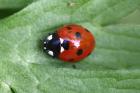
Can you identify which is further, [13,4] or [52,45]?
[52,45]

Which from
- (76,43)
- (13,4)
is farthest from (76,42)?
(13,4)

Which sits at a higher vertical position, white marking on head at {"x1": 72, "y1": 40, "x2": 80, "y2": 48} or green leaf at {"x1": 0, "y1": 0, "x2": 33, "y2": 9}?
green leaf at {"x1": 0, "y1": 0, "x2": 33, "y2": 9}

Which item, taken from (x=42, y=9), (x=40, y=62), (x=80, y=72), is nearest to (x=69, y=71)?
(x=80, y=72)

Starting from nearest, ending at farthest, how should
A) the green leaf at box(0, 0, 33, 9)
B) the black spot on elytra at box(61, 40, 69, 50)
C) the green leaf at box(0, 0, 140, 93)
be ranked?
the green leaf at box(0, 0, 140, 93) → the green leaf at box(0, 0, 33, 9) → the black spot on elytra at box(61, 40, 69, 50)

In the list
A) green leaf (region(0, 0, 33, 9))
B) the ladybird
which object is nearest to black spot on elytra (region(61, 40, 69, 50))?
the ladybird

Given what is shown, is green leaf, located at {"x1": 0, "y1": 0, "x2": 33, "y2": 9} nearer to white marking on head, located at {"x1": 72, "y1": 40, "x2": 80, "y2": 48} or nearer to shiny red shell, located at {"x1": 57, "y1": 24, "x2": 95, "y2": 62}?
shiny red shell, located at {"x1": 57, "y1": 24, "x2": 95, "y2": 62}

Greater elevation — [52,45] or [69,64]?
[52,45]

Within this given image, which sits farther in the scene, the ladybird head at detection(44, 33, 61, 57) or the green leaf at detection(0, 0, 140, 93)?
the ladybird head at detection(44, 33, 61, 57)

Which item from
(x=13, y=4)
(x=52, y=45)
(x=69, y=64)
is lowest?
(x=69, y=64)

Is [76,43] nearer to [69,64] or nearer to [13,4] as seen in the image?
[69,64]
